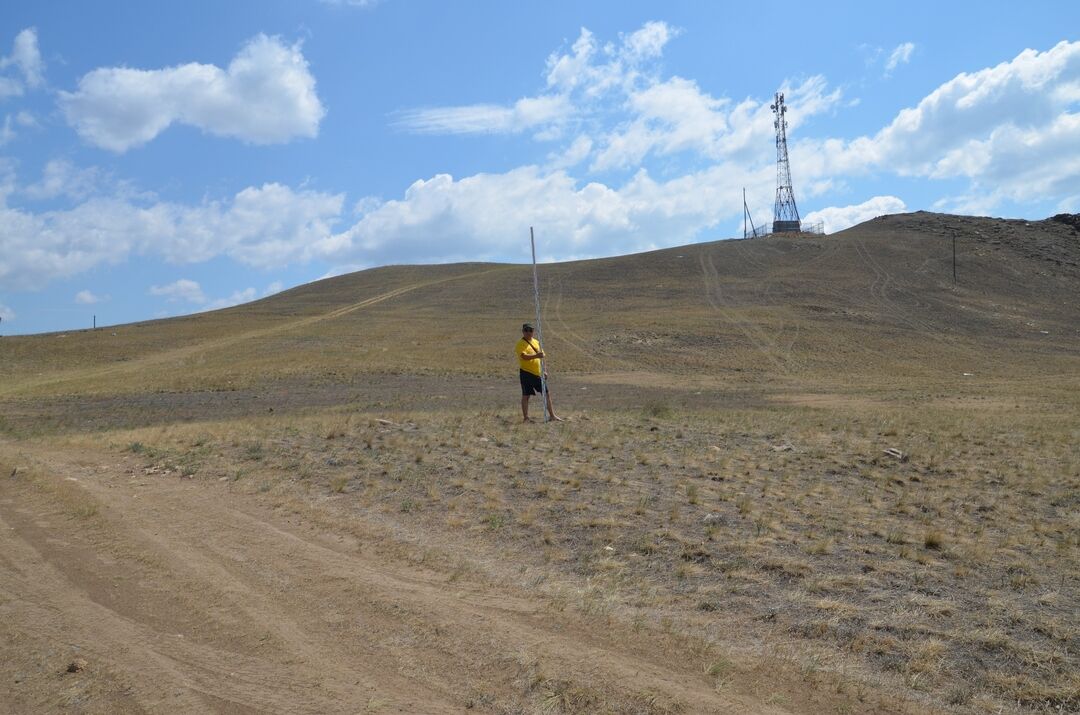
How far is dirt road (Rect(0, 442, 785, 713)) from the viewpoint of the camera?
520cm

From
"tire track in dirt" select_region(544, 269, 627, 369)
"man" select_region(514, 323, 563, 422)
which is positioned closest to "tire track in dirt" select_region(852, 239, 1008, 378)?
"tire track in dirt" select_region(544, 269, 627, 369)

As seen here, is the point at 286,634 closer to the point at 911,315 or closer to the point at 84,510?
the point at 84,510

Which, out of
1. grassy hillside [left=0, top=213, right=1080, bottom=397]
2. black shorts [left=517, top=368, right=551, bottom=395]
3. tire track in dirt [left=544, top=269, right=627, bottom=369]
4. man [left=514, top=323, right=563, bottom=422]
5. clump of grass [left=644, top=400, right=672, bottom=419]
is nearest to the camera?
man [left=514, top=323, right=563, bottom=422]

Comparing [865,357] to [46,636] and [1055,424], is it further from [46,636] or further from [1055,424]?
[46,636]

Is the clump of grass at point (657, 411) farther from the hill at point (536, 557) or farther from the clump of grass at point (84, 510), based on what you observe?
the clump of grass at point (84, 510)

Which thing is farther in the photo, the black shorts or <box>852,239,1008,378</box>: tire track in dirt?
<box>852,239,1008,378</box>: tire track in dirt

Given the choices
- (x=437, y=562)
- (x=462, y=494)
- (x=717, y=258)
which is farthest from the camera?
(x=717, y=258)

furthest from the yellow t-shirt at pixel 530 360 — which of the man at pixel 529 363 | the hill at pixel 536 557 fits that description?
the hill at pixel 536 557

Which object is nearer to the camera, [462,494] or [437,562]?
[437,562]

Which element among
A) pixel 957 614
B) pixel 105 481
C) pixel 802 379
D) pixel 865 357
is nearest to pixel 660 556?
pixel 957 614

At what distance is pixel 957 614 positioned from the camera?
7051 mm

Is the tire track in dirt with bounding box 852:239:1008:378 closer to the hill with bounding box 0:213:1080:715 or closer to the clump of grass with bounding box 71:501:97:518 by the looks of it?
the hill with bounding box 0:213:1080:715

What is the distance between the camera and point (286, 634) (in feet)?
20.0

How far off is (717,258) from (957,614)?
3065 inches
